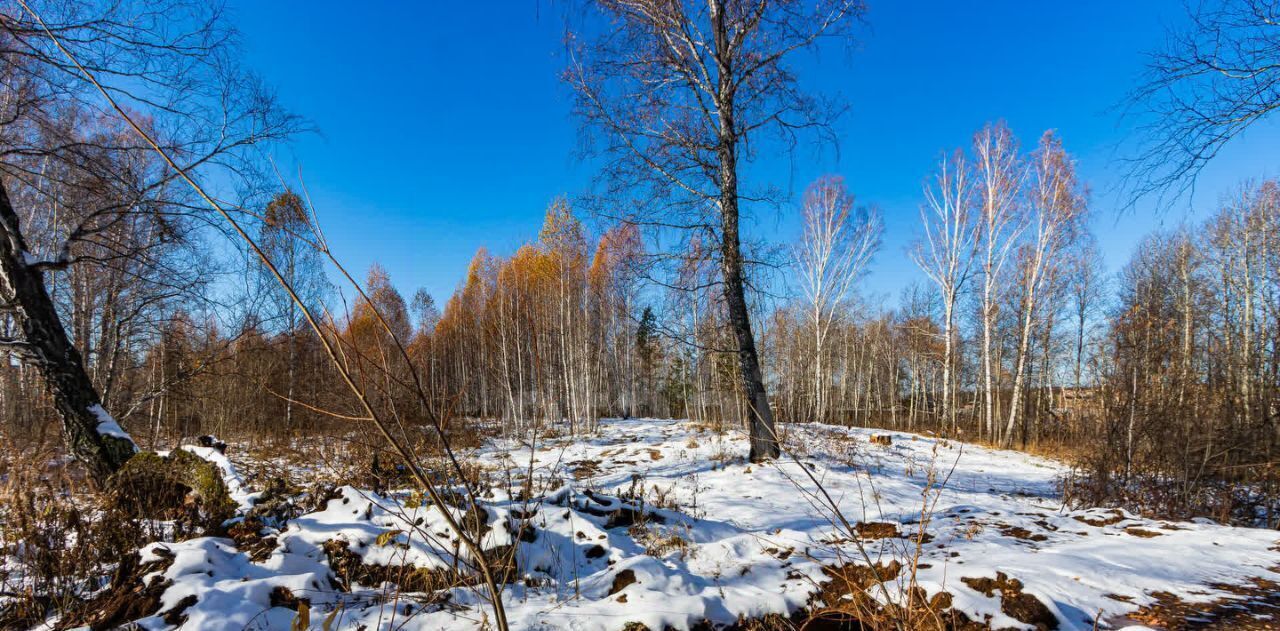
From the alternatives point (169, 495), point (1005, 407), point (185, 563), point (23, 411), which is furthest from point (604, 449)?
point (1005, 407)

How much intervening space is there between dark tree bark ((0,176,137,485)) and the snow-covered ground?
1037mm

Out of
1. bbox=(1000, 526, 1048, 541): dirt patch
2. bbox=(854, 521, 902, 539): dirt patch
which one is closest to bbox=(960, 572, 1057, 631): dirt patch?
bbox=(854, 521, 902, 539): dirt patch

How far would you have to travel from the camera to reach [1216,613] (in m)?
2.44

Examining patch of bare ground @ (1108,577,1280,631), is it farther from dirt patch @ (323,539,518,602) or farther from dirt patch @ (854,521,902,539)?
dirt patch @ (323,539,518,602)

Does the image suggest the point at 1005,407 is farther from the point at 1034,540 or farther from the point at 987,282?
the point at 1034,540

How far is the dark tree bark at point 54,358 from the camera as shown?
3.77 meters

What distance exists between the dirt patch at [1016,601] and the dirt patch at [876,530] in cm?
115

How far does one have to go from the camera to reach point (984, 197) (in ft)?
41.5

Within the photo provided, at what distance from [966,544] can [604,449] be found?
285 inches

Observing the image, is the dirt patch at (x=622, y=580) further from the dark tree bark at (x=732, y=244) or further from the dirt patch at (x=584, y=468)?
the dirt patch at (x=584, y=468)

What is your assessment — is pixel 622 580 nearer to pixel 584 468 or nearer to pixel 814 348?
pixel 584 468

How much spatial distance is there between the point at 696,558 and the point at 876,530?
1780 mm

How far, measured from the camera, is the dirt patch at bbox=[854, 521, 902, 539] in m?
3.92

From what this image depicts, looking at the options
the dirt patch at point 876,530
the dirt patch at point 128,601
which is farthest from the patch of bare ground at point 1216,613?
the dirt patch at point 128,601
